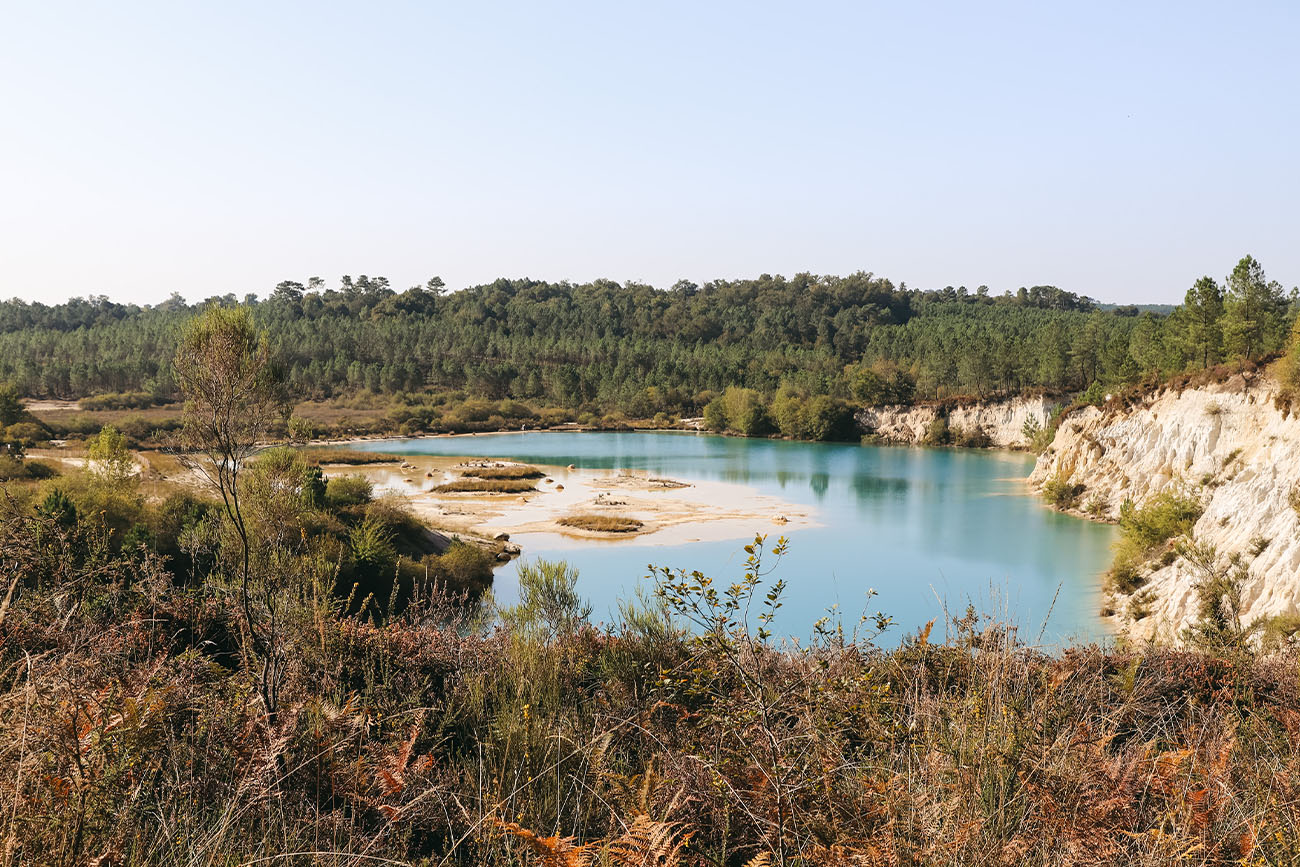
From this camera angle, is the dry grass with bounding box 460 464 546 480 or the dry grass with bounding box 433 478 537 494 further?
the dry grass with bounding box 460 464 546 480

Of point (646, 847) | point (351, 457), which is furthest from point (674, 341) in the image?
point (646, 847)

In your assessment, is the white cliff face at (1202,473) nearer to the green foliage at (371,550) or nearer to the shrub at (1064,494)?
the shrub at (1064,494)

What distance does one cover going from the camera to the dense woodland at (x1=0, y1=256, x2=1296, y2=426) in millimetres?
50031

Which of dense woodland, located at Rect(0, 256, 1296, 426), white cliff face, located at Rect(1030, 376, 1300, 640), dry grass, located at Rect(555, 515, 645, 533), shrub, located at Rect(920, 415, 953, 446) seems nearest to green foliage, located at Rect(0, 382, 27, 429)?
dense woodland, located at Rect(0, 256, 1296, 426)

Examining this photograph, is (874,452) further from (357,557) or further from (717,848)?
(717,848)

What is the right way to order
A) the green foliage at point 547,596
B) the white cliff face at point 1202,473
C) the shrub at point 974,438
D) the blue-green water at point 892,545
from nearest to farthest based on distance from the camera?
the green foliage at point 547,596, the white cliff face at point 1202,473, the blue-green water at point 892,545, the shrub at point 974,438

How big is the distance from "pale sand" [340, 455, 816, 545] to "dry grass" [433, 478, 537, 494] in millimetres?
643

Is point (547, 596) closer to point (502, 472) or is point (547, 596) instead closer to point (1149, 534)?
point (1149, 534)

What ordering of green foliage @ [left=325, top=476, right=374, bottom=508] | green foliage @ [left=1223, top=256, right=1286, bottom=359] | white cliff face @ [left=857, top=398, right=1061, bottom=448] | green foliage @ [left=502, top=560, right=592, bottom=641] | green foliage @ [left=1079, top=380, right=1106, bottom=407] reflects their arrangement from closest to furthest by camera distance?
green foliage @ [left=502, top=560, right=592, bottom=641] < green foliage @ [left=325, top=476, right=374, bottom=508] < green foliage @ [left=1223, top=256, right=1286, bottom=359] < green foliage @ [left=1079, top=380, right=1106, bottom=407] < white cliff face @ [left=857, top=398, right=1061, bottom=448]

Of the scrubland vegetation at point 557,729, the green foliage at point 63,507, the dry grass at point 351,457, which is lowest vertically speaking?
the dry grass at point 351,457

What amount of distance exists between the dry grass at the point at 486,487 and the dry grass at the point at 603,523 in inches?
322

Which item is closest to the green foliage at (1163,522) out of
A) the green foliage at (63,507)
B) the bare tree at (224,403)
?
the bare tree at (224,403)

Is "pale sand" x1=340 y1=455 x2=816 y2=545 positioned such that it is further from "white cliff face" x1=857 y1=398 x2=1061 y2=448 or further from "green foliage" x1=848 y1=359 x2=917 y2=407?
"green foliage" x1=848 y1=359 x2=917 y2=407

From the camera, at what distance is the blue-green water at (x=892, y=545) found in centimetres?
2145
